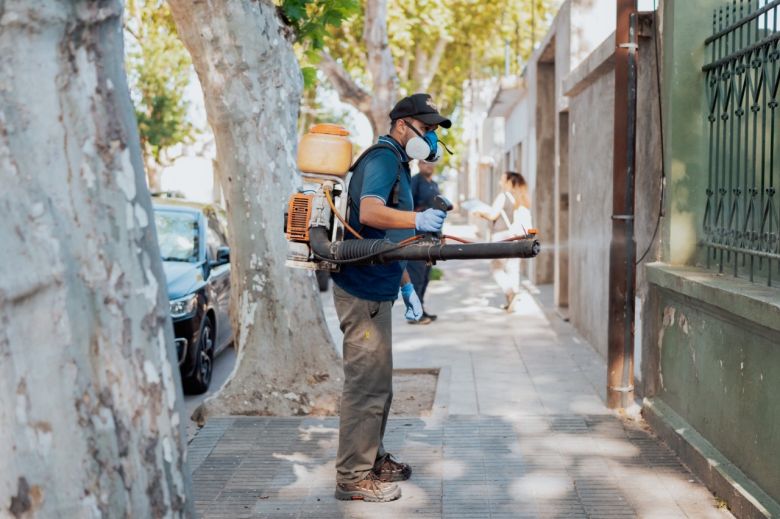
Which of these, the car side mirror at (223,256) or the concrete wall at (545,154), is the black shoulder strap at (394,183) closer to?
the car side mirror at (223,256)

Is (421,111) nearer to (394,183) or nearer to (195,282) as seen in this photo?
(394,183)

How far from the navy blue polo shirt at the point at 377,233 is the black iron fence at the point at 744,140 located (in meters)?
1.83

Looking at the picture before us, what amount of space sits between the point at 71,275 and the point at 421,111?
10.1 feet

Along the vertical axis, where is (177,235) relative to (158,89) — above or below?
below

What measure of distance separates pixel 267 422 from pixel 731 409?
3.20 metres

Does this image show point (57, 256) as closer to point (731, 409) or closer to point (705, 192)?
point (731, 409)

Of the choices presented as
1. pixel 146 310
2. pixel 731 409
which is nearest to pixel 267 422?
pixel 731 409

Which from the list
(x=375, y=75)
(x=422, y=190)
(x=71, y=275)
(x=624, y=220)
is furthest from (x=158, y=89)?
(x=71, y=275)

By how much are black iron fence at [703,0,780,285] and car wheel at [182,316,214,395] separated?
451 centimetres

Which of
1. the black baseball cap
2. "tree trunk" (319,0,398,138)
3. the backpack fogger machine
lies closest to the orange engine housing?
the backpack fogger machine

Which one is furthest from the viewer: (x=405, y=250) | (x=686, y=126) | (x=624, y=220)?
(x=624, y=220)

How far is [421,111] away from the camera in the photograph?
5.39 m

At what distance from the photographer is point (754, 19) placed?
5684 mm

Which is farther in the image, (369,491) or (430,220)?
(369,491)
